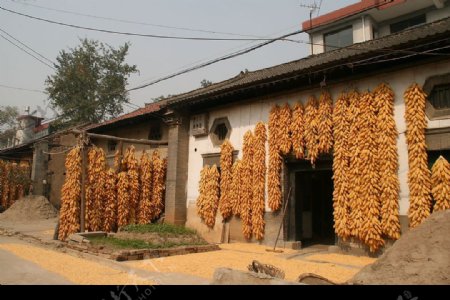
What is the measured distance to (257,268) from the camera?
6.70 m

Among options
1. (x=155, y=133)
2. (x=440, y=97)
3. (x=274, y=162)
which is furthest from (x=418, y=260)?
(x=155, y=133)

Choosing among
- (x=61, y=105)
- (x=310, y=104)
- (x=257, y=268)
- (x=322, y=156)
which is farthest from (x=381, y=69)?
(x=61, y=105)

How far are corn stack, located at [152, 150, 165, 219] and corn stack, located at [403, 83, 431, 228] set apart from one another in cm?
1060

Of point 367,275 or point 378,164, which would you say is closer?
point 367,275

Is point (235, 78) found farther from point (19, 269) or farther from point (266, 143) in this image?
point (19, 269)

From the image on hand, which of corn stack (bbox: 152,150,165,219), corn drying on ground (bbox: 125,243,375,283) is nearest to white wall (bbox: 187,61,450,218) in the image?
corn stack (bbox: 152,150,165,219)

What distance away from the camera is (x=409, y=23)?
73.4 ft

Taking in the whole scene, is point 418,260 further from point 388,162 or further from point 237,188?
point 237,188

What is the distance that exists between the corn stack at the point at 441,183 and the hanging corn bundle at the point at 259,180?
18.4ft

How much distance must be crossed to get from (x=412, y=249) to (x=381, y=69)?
6.65 metres

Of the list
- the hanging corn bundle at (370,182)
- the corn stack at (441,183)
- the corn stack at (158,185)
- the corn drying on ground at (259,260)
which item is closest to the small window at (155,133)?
the corn stack at (158,185)

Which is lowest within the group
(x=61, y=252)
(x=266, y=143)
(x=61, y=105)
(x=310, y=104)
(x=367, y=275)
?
(x=61, y=252)

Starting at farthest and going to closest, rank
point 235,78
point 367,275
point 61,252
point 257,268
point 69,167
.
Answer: point 235,78 → point 69,167 → point 61,252 → point 257,268 → point 367,275

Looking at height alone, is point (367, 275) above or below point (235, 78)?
below
